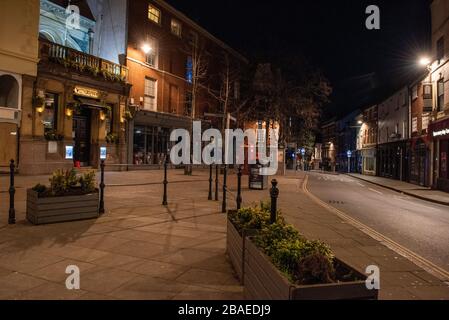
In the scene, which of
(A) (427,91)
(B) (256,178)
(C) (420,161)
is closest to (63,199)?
(B) (256,178)

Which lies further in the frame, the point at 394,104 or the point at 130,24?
the point at 394,104

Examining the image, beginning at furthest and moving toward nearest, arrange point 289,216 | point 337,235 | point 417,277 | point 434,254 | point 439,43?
1. point 439,43
2. point 289,216
3. point 337,235
4. point 434,254
5. point 417,277

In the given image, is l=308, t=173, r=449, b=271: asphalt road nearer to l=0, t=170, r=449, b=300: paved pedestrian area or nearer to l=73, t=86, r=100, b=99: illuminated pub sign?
l=0, t=170, r=449, b=300: paved pedestrian area

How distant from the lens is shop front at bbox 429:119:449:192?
21.5 meters

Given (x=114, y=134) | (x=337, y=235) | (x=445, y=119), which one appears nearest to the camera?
(x=337, y=235)

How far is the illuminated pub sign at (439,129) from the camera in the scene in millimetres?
21234

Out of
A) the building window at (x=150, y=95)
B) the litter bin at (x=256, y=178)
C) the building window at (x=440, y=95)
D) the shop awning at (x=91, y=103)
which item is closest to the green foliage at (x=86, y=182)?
the litter bin at (x=256, y=178)

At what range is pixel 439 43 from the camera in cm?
2328

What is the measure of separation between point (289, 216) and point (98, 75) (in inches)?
716

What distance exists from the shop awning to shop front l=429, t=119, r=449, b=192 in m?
21.0
